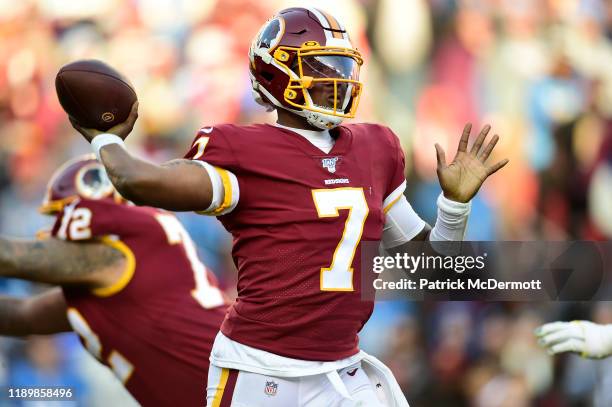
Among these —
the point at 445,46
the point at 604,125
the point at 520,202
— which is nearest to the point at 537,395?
the point at 520,202

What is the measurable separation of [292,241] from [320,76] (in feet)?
1.94

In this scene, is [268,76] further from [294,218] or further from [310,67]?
[294,218]

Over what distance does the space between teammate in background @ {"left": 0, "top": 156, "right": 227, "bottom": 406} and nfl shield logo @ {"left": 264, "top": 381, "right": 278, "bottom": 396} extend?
4.07 ft

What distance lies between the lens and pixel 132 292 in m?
4.52

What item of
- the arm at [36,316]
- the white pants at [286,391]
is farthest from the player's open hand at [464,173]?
the arm at [36,316]

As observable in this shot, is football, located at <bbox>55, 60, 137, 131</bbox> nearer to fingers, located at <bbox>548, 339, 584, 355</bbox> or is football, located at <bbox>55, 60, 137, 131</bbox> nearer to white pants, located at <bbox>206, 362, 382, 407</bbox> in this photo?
white pants, located at <bbox>206, 362, 382, 407</bbox>

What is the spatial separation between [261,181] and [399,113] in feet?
13.7

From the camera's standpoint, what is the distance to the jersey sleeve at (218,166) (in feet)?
10.4

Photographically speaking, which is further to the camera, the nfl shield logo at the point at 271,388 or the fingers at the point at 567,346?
the fingers at the point at 567,346

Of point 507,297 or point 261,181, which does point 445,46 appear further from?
point 261,181

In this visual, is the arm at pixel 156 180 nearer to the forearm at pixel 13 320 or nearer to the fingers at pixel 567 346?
the fingers at pixel 567 346

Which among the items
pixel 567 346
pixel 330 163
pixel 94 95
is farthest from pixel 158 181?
pixel 567 346

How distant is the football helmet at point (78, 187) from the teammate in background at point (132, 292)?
0.24 metres

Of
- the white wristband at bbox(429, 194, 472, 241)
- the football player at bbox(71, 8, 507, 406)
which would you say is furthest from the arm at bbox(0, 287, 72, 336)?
the white wristband at bbox(429, 194, 472, 241)
